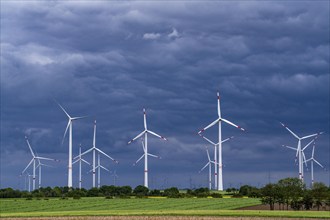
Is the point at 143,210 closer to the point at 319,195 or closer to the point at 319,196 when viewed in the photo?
the point at 319,196

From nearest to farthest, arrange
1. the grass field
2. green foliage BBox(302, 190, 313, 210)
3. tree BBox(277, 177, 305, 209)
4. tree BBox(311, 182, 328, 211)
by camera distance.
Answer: the grass field < tree BBox(311, 182, 328, 211) < green foliage BBox(302, 190, 313, 210) < tree BBox(277, 177, 305, 209)

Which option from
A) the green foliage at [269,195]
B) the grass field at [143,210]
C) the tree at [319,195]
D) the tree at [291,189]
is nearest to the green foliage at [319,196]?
the tree at [319,195]

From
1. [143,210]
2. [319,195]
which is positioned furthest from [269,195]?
[143,210]

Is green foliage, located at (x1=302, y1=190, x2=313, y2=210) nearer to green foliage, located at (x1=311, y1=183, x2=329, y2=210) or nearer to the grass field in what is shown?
green foliage, located at (x1=311, y1=183, x2=329, y2=210)

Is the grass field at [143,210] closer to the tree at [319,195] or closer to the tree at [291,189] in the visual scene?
the tree at [291,189]

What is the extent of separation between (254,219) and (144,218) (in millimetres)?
15465

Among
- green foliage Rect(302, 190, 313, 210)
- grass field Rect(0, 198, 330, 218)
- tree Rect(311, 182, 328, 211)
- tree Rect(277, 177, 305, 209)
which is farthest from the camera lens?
tree Rect(277, 177, 305, 209)

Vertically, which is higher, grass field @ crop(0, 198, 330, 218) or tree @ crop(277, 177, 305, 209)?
tree @ crop(277, 177, 305, 209)

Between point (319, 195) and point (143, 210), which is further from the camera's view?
point (319, 195)

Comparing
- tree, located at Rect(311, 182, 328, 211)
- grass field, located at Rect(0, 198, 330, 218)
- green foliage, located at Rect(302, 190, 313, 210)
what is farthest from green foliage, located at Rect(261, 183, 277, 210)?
tree, located at Rect(311, 182, 328, 211)

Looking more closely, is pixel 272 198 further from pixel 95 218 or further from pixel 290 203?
pixel 95 218

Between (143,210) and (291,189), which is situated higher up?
(291,189)

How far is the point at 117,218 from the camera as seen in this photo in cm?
9706

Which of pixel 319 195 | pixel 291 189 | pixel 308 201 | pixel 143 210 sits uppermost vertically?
pixel 291 189
